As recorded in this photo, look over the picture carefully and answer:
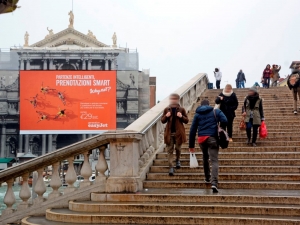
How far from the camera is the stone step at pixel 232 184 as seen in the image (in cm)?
765

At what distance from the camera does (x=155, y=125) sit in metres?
9.65

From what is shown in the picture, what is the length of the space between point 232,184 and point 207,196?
1.07 meters

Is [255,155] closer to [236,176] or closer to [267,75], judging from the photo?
[236,176]

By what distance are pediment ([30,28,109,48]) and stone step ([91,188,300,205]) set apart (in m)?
64.9

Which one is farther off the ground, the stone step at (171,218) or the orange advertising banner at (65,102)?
the orange advertising banner at (65,102)

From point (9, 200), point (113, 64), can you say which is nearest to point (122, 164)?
point (9, 200)

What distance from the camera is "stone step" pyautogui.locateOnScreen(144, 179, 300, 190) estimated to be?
7652 mm

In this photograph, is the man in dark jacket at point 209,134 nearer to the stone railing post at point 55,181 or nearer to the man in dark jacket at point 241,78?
the stone railing post at point 55,181

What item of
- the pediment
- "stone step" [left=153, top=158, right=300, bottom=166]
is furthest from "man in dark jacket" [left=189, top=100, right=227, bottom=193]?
the pediment

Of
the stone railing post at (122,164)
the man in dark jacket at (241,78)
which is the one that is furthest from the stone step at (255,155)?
the man in dark jacket at (241,78)

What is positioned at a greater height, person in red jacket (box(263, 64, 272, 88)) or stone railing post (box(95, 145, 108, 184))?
person in red jacket (box(263, 64, 272, 88))

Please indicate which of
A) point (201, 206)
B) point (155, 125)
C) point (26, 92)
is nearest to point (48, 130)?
point (26, 92)

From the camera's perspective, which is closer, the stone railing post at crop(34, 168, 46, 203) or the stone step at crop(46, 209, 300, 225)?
the stone step at crop(46, 209, 300, 225)

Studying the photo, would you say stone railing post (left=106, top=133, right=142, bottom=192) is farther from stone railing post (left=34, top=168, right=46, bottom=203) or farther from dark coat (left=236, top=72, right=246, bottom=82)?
dark coat (left=236, top=72, right=246, bottom=82)
